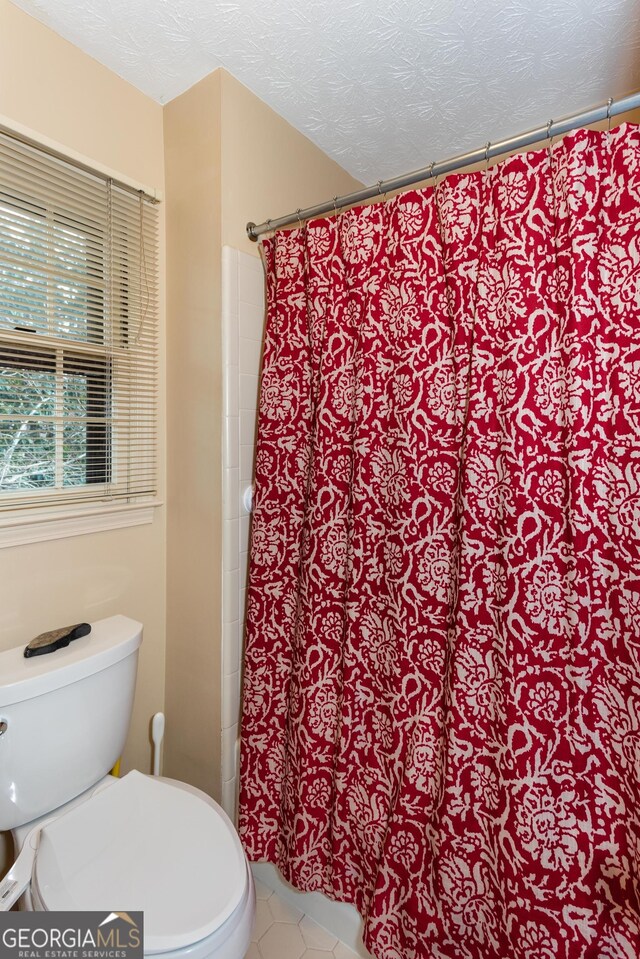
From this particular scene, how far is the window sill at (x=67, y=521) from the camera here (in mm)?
1241

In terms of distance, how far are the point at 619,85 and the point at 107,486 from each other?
197 cm

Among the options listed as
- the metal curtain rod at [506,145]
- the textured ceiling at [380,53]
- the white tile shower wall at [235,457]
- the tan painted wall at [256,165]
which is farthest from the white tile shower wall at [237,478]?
the textured ceiling at [380,53]

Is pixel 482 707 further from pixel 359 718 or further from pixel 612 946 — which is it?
pixel 612 946

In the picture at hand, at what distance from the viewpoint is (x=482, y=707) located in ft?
3.70

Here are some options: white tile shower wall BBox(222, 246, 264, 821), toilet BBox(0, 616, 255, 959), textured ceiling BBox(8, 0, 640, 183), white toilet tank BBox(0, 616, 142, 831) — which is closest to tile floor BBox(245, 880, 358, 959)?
white tile shower wall BBox(222, 246, 264, 821)

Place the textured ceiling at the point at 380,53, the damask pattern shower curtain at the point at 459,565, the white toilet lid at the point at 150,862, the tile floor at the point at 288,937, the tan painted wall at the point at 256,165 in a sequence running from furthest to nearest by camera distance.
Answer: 1. the tan painted wall at the point at 256,165
2. the tile floor at the point at 288,937
3. the textured ceiling at the point at 380,53
4. the damask pattern shower curtain at the point at 459,565
5. the white toilet lid at the point at 150,862

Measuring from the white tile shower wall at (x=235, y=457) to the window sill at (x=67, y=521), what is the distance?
30cm

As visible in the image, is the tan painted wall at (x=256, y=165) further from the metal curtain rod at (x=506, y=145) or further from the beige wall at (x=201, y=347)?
the metal curtain rod at (x=506, y=145)

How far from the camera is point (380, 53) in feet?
4.43

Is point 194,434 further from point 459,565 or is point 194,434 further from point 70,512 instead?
point 459,565

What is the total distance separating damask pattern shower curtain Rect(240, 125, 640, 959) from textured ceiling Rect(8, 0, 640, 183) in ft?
1.52

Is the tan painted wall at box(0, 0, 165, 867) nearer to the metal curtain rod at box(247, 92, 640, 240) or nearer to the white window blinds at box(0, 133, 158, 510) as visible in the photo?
the white window blinds at box(0, 133, 158, 510)

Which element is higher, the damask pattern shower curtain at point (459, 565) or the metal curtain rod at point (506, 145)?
the metal curtain rod at point (506, 145)

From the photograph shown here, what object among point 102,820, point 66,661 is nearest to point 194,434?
point 66,661
